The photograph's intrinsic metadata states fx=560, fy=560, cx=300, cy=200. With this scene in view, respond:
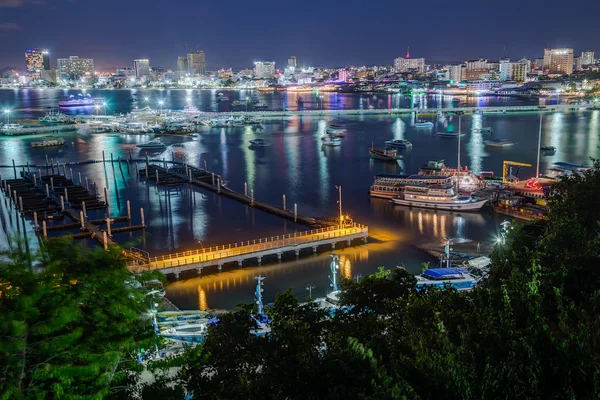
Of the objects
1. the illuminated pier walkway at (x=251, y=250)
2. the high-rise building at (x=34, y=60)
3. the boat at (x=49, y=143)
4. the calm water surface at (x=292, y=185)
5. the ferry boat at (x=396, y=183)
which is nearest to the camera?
the illuminated pier walkway at (x=251, y=250)

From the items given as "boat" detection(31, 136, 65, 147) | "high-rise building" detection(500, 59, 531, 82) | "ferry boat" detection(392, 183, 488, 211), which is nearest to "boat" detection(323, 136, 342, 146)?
"ferry boat" detection(392, 183, 488, 211)

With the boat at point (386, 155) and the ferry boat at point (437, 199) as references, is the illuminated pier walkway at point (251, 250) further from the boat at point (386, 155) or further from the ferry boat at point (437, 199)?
the boat at point (386, 155)

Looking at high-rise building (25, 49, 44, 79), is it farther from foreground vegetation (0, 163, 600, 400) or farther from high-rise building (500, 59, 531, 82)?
foreground vegetation (0, 163, 600, 400)

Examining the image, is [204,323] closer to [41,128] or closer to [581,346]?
[581,346]

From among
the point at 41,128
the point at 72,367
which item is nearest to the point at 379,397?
the point at 72,367

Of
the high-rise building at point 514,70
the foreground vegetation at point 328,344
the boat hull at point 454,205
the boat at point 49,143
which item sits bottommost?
the boat hull at point 454,205

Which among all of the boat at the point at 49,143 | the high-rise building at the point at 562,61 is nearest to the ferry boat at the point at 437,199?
the boat at the point at 49,143
